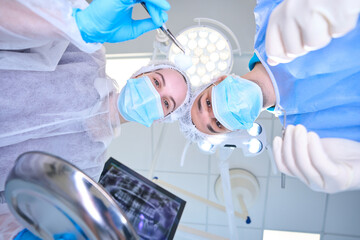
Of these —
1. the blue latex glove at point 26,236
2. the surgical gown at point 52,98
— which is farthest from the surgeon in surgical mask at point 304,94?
the blue latex glove at point 26,236

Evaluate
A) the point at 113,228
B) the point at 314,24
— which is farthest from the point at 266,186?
the point at 113,228

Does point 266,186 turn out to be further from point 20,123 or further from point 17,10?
point 17,10

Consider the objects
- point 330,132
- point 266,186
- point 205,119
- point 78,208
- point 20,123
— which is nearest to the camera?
point 78,208

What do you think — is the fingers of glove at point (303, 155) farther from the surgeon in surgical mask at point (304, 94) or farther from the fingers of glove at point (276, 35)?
the fingers of glove at point (276, 35)

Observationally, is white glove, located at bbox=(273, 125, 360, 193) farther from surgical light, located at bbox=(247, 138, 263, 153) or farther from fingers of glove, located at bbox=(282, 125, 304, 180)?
surgical light, located at bbox=(247, 138, 263, 153)

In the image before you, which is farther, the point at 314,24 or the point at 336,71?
the point at 336,71

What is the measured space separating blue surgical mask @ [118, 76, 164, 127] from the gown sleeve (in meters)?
0.39

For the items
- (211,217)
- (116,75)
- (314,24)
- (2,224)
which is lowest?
(211,217)

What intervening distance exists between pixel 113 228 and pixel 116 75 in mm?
1487

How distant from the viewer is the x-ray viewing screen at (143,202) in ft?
4.03

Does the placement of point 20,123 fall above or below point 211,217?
above

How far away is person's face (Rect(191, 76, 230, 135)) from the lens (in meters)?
1.24

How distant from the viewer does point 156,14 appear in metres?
0.76

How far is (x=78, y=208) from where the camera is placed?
0.37m
